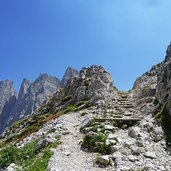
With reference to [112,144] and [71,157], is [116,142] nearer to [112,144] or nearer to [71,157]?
[112,144]

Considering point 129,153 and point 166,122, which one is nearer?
point 129,153

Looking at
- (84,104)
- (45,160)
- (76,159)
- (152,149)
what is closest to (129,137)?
(152,149)

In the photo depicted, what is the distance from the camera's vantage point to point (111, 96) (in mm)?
50375

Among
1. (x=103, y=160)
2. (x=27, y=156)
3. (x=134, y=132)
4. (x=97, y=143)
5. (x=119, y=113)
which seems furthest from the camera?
(x=119, y=113)

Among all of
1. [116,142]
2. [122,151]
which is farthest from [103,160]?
[116,142]

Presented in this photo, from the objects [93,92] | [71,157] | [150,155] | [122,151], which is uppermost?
[93,92]

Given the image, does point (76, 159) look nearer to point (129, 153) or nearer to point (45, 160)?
point (45, 160)

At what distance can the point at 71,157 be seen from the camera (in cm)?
2331

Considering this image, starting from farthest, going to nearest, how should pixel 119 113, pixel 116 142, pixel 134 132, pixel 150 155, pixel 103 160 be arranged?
pixel 119 113, pixel 134 132, pixel 116 142, pixel 150 155, pixel 103 160

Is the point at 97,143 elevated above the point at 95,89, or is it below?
below

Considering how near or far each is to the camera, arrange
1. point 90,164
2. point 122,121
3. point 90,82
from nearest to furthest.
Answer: point 90,164
point 122,121
point 90,82

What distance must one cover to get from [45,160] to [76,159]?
2277 mm

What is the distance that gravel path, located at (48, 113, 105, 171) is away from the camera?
20.8 metres

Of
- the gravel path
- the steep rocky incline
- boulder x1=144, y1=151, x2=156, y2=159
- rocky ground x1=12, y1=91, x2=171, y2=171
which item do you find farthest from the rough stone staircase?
boulder x1=144, y1=151, x2=156, y2=159
